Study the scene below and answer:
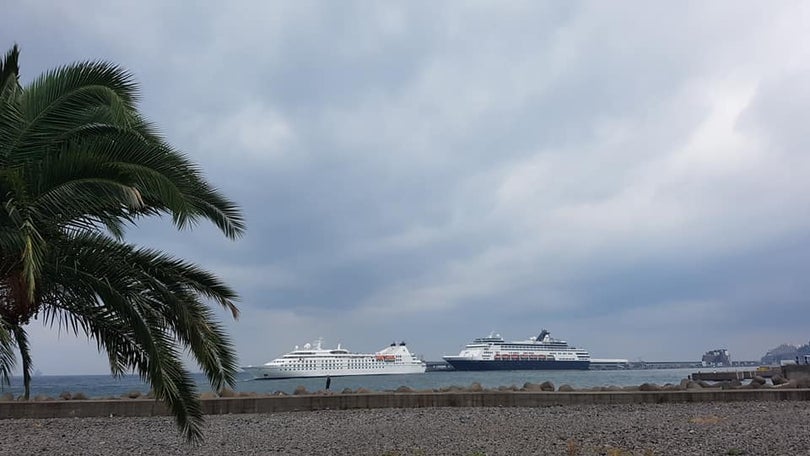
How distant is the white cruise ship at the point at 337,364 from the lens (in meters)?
81.2

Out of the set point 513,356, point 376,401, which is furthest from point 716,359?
point 376,401

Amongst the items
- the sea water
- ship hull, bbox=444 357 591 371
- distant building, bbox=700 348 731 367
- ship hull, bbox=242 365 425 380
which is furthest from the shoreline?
distant building, bbox=700 348 731 367

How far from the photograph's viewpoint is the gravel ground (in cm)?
856

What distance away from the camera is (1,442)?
1012cm

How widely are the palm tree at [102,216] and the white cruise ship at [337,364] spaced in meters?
77.4

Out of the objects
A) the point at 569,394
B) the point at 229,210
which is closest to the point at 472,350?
the point at 569,394

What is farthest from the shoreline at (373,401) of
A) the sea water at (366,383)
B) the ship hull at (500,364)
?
the ship hull at (500,364)

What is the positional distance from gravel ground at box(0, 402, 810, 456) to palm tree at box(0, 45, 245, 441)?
324 centimetres

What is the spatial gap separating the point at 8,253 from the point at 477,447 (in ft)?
20.8

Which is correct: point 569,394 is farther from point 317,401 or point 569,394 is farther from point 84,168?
point 84,168

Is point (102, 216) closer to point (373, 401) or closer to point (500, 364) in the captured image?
point (373, 401)

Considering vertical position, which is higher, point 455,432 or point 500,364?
point 500,364

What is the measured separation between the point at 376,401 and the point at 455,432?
4.18m

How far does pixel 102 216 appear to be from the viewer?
644 cm
